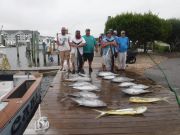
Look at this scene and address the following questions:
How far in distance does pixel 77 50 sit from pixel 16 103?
4.48 m

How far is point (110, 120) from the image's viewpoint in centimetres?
628

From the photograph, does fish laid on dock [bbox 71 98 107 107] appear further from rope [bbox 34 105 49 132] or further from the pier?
rope [bbox 34 105 49 132]

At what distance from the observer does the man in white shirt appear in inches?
472

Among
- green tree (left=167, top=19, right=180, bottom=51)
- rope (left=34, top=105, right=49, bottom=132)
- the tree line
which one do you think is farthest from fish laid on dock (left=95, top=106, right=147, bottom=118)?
green tree (left=167, top=19, right=180, bottom=51)

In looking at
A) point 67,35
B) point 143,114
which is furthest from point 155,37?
point 143,114

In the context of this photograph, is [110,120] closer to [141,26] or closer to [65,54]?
[65,54]

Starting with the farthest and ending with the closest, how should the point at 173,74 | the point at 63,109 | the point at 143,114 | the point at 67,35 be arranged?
the point at 173,74 < the point at 67,35 < the point at 63,109 < the point at 143,114

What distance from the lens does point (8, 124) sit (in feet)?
23.4

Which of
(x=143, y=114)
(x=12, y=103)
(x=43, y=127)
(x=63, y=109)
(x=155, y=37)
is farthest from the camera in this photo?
(x=155, y=37)

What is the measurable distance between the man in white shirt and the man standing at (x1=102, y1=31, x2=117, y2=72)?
2.67 feet

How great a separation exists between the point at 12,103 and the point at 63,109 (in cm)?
155

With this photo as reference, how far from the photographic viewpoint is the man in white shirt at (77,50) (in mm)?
11984

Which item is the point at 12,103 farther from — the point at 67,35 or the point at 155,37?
the point at 155,37

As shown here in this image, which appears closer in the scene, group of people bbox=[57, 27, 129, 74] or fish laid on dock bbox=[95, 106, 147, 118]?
fish laid on dock bbox=[95, 106, 147, 118]
